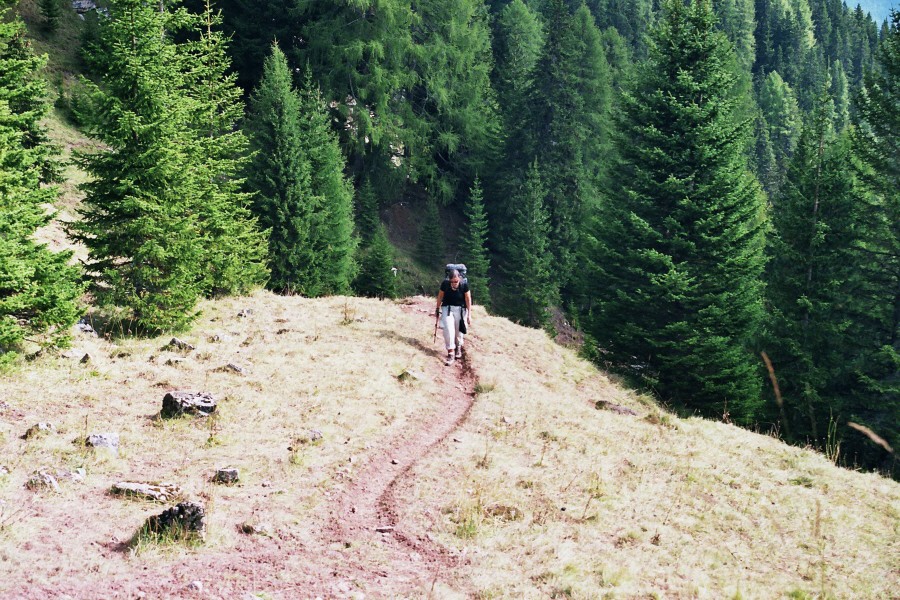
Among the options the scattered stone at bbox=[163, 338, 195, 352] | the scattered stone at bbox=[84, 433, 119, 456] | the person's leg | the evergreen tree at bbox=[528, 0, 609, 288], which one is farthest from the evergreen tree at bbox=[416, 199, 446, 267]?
the scattered stone at bbox=[84, 433, 119, 456]

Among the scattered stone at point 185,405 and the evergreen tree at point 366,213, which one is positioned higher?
the evergreen tree at point 366,213

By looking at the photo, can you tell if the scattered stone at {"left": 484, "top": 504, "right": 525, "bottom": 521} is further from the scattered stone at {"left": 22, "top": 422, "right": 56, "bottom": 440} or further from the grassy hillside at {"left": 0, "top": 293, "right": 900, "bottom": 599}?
the scattered stone at {"left": 22, "top": 422, "right": 56, "bottom": 440}

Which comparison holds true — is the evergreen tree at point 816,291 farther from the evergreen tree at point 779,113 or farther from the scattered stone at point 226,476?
the evergreen tree at point 779,113

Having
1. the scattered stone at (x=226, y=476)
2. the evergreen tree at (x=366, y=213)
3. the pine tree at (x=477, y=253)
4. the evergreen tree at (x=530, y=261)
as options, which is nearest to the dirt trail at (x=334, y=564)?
the scattered stone at (x=226, y=476)

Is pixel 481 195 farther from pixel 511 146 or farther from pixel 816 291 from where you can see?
pixel 816 291

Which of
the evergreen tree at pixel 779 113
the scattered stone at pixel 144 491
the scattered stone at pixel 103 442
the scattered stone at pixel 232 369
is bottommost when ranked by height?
the scattered stone at pixel 144 491

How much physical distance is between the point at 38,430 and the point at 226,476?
2933 mm

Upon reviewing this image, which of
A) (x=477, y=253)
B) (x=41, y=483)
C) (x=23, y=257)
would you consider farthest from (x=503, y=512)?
(x=477, y=253)

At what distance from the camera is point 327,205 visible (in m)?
33.3

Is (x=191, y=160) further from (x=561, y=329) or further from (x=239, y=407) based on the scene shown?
(x=561, y=329)

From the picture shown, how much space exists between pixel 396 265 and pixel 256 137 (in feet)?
53.2

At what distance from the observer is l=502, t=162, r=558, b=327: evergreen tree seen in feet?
140

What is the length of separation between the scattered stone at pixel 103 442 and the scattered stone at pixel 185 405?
4.09 ft

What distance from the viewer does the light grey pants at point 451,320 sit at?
50.0 ft
